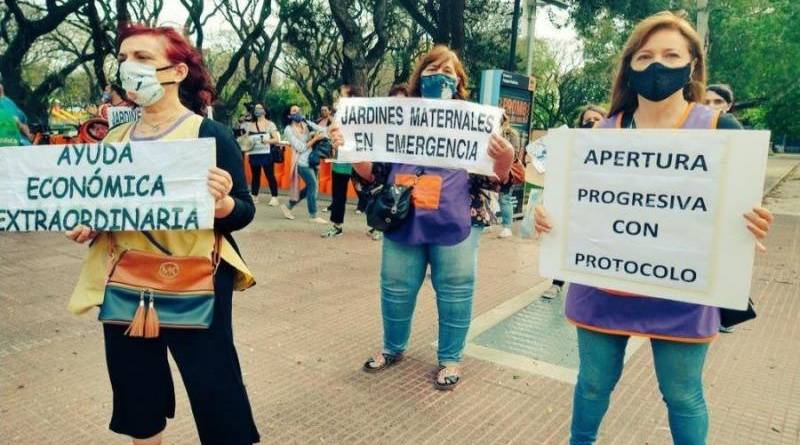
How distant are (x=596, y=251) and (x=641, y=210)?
22 cm

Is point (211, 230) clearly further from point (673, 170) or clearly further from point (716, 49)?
point (716, 49)

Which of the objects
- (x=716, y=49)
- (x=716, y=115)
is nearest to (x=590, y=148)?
(x=716, y=115)

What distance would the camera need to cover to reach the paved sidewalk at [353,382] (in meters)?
3.18

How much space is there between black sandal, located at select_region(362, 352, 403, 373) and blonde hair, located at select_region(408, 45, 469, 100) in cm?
165

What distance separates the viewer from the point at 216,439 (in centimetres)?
231

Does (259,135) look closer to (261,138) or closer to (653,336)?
(261,138)

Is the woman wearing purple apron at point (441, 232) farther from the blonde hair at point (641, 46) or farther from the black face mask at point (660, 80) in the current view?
the black face mask at point (660, 80)

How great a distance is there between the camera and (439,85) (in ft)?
11.6

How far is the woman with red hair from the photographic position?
87.7 inches

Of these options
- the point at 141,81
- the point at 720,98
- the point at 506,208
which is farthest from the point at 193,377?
the point at 506,208

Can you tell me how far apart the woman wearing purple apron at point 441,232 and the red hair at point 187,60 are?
1261mm

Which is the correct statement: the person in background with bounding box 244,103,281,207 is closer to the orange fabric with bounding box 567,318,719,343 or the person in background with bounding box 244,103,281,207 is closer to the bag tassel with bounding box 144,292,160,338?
the bag tassel with bounding box 144,292,160,338

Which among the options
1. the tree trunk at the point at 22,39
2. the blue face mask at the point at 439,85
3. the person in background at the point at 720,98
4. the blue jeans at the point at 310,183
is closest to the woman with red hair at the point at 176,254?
the blue face mask at the point at 439,85

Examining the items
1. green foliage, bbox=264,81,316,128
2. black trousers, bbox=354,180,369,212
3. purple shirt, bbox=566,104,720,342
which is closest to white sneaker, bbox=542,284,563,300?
black trousers, bbox=354,180,369,212
